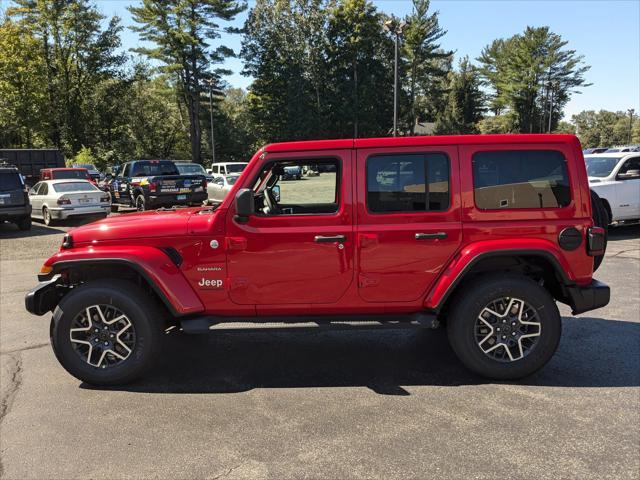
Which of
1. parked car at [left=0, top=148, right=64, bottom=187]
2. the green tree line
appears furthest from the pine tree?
parked car at [left=0, top=148, right=64, bottom=187]

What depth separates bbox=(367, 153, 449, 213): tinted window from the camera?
13.1 ft

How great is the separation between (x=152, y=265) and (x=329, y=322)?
148 cm

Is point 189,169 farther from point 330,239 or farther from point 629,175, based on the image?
point 330,239

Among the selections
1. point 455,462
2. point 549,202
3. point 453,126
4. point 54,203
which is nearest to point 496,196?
point 549,202

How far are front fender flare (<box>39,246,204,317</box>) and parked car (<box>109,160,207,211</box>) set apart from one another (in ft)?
42.9

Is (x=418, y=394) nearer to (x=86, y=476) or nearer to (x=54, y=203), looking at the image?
(x=86, y=476)

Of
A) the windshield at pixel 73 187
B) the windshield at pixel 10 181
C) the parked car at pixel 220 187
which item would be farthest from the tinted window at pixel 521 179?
the parked car at pixel 220 187

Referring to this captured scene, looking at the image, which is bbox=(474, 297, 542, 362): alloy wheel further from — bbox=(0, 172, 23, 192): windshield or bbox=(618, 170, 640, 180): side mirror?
bbox=(0, 172, 23, 192): windshield

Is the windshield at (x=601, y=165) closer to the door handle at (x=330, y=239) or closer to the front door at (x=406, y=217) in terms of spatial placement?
the front door at (x=406, y=217)

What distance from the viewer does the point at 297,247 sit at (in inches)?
156

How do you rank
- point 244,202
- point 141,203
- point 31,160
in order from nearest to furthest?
1. point 244,202
2. point 141,203
3. point 31,160

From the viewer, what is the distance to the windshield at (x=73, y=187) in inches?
599

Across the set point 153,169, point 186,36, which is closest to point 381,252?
point 153,169

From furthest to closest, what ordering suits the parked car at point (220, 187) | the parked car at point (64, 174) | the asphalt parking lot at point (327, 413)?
the parked car at point (64, 174) < the parked car at point (220, 187) < the asphalt parking lot at point (327, 413)
